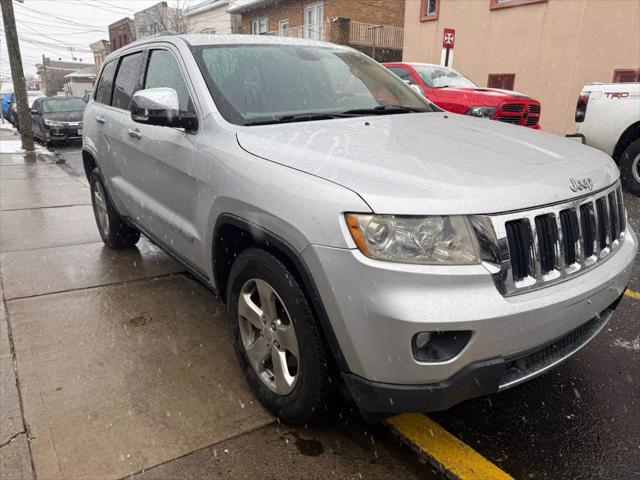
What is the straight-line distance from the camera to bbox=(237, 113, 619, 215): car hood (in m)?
1.87

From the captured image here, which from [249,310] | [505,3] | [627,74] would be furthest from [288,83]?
[505,3]

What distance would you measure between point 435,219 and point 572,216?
2.30 ft

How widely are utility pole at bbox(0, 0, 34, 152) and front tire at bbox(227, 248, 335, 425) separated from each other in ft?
47.2

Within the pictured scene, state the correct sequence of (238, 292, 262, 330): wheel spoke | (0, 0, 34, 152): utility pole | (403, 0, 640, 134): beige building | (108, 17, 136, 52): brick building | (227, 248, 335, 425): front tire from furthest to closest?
(108, 17, 136, 52): brick building, (0, 0, 34, 152): utility pole, (403, 0, 640, 134): beige building, (238, 292, 262, 330): wheel spoke, (227, 248, 335, 425): front tire

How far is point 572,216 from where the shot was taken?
2.13 meters

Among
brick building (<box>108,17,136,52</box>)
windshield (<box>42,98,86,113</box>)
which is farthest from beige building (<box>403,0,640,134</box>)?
brick building (<box>108,17,136,52</box>)

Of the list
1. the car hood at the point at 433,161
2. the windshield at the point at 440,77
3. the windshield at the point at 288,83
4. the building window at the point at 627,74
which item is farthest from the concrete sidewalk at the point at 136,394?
the building window at the point at 627,74

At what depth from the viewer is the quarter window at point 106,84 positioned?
15.2ft

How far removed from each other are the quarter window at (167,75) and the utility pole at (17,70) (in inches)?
503

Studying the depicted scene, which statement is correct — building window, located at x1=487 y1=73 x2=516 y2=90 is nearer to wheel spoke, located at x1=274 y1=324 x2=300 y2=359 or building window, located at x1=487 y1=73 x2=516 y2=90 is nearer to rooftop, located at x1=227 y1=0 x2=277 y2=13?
wheel spoke, located at x1=274 y1=324 x2=300 y2=359

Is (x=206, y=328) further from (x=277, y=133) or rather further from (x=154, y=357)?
(x=277, y=133)

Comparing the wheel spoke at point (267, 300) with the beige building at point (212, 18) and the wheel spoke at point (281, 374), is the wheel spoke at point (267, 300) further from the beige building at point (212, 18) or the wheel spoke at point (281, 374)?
the beige building at point (212, 18)

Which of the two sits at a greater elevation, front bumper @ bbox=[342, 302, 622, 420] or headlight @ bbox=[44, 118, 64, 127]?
front bumper @ bbox=[342, 302, 622, 420]

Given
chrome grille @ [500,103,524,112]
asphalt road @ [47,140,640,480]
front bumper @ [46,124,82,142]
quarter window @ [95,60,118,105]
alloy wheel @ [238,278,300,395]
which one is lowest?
front bumper @ [46,124,82,142]
